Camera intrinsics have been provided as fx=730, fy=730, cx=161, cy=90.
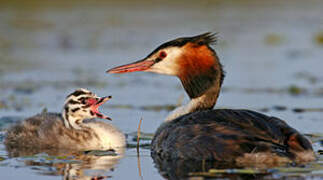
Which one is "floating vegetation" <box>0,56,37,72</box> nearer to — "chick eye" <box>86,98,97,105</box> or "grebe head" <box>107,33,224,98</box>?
"chick eye" <box>86,98,97,105</box>

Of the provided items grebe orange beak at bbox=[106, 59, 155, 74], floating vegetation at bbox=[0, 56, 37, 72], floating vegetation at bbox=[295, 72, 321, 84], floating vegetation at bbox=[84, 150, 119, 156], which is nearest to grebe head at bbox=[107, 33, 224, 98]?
grebe orange beak at bbox=[106, 59, 155, 74]

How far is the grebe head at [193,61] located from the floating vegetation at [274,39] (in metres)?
13.2

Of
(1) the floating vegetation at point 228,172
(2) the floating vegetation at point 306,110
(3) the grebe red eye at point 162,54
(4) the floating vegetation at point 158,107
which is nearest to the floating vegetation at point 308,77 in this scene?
(2) the floating vegetation at point 306,110

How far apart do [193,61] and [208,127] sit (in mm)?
1474

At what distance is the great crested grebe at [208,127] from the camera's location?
782 centimetres

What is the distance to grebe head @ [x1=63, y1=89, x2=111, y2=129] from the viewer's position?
10.1m

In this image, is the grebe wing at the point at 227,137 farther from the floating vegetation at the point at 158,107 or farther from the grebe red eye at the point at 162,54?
the floating vegetation at the point at 158,107

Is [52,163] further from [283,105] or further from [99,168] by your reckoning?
[283,105]

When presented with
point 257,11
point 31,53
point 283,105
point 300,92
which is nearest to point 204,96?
point 283,105

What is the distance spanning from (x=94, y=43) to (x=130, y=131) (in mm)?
12093

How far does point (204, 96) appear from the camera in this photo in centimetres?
951

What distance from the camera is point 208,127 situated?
829 centimetres

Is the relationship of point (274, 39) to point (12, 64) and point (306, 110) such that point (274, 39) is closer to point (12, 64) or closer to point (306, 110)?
point (12, 64)

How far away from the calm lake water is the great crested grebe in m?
0.31
